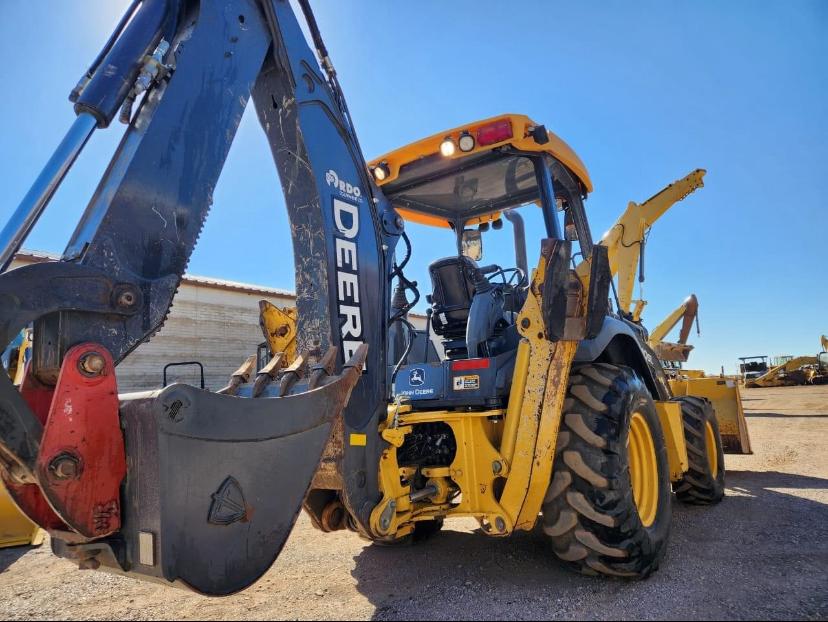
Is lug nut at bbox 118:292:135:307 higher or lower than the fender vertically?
higher

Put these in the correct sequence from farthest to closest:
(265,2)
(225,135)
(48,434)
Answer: (265,2), (225,135), (48,434)

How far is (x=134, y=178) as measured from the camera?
A: 197cm

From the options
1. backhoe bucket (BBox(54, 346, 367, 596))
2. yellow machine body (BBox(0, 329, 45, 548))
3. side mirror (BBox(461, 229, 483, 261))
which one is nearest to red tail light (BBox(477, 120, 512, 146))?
side mirror (BBox(461, 229, 483, 261))

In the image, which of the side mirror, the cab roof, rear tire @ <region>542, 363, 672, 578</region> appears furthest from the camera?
the side mirror

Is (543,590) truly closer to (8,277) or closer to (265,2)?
(8,277)

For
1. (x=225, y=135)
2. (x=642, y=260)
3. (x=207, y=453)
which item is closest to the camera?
(x=207, y=453)

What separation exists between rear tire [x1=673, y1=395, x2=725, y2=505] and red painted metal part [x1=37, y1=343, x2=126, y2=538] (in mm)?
5004

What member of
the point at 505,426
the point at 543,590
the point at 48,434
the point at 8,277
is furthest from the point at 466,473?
the point at 8,277

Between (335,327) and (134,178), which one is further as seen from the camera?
(335,327)

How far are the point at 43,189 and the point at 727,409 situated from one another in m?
8.07

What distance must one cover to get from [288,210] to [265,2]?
930mm

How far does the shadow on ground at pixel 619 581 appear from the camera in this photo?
8.82 ft

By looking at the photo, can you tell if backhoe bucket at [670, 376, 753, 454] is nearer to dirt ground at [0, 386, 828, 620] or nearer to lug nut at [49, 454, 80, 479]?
dirt ground at [0, 386, 828, 620]

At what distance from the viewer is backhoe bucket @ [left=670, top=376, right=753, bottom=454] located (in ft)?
24.5
